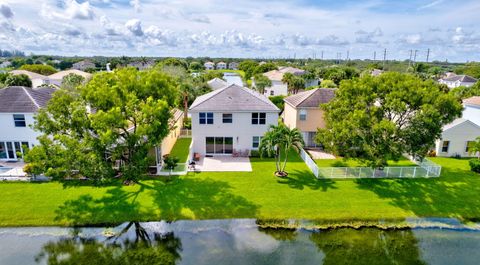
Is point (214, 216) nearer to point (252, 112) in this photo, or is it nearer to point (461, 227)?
point (252, 112)

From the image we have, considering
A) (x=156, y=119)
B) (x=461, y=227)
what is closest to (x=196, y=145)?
(x=156, y=119)

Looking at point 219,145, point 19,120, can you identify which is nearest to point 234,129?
point 219,145

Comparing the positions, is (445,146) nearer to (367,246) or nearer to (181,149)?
(367,246)

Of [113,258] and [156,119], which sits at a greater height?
[156,119]

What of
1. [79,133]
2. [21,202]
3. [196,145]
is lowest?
[21,202]

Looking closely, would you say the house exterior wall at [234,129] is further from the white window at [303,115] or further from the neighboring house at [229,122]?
the white window at [303,115]

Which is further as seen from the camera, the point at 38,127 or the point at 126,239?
the point at 38,127

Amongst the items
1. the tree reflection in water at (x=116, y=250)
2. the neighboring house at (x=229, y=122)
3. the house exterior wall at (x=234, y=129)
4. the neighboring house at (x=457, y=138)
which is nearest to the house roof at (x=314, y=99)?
the neighboring house at (x=229, y=122)
